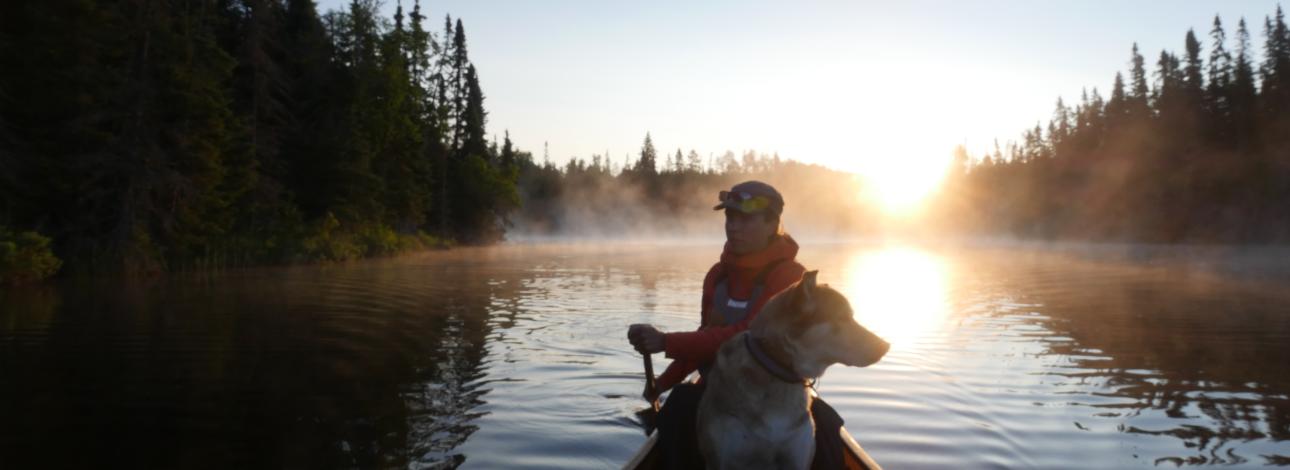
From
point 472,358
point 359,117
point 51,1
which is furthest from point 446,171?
point 472,358

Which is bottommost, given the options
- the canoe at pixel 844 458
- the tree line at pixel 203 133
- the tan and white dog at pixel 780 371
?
the canoe at pixel 844 458

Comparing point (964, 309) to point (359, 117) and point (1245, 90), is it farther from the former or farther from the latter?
point (1245, 90)

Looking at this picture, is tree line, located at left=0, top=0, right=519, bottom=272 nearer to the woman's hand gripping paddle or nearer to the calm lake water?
the calm lake water

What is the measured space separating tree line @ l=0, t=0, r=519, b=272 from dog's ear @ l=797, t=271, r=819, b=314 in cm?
2592

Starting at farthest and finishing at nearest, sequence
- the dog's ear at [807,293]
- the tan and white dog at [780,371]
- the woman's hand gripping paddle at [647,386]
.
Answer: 1. the woman's hand gripping paddle at [647,386]
2. the tan and white dog at [780,371]
3. the dog's ear at [807,293]

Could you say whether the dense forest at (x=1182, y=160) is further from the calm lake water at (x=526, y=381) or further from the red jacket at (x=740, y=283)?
the red jacket at (x=740, y=283)

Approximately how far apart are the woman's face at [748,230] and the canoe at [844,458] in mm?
1446

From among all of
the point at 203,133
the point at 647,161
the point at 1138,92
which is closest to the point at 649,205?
the point at 647,161

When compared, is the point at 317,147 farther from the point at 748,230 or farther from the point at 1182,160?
the point at 1182,160

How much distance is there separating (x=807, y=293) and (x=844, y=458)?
1.81 metres

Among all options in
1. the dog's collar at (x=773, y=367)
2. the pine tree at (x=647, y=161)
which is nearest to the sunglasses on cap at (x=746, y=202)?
the dog's collar at (x=773, y=367)

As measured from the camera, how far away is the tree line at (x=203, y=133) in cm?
2472

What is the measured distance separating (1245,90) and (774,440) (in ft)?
274

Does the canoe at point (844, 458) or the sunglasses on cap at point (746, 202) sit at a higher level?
the sunglasses on cap at point (746, 202)
